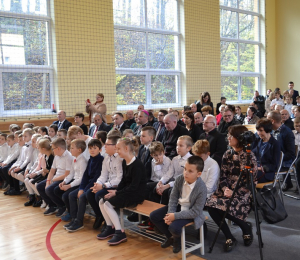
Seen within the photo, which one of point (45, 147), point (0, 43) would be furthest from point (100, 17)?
point (45, 147)

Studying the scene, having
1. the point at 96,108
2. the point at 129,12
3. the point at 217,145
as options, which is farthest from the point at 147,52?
the point at 217,145

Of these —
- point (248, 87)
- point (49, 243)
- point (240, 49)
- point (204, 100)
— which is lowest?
point (49, 243)

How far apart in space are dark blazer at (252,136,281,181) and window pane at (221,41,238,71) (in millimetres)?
7582

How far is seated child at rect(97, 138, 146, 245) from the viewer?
346 centimetres

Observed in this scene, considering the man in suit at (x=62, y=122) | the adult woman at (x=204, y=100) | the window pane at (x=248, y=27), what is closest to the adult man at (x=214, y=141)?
the man in suit at (x=62, y=122)

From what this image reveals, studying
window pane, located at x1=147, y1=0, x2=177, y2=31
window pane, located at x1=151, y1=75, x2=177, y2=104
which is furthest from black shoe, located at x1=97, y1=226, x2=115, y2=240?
window pane, located at x1=147, y1=0, x2=177, y2=31

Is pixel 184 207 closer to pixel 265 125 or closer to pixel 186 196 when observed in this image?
pixel 186 196

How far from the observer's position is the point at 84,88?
26.3 feet

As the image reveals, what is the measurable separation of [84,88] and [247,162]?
5793 mm

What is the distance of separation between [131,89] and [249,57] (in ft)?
17.2

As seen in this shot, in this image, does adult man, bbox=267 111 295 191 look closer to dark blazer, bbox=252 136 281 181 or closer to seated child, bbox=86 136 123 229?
dark blazer, bbox=252 136 281 181

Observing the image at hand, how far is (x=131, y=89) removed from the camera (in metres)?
9.16

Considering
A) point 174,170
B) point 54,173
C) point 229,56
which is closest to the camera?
point 174,170

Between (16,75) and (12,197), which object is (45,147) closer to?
(12,197)
